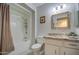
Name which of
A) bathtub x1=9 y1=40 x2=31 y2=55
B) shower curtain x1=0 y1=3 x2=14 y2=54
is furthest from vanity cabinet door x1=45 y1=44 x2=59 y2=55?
shower curtain x1=0 y1=3 x2=14 y2=54

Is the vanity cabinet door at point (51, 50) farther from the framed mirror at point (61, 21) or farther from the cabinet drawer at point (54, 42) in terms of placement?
the framed mirror at point (61, 21)

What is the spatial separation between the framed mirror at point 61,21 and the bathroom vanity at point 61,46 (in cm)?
17

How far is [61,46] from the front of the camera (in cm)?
158

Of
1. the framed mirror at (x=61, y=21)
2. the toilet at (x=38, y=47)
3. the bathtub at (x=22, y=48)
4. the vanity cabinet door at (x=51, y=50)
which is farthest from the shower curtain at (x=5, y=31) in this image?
the framed mirror at (x=61, y=21)

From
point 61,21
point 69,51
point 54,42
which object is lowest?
point 69,51

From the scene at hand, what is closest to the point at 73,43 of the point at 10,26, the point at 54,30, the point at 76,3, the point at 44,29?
the point at 54,30

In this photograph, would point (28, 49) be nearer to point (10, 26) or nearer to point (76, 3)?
point (10, 26)

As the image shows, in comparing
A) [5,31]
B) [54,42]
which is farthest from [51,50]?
[5,31]

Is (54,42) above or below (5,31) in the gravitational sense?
below

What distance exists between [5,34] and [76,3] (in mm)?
1060

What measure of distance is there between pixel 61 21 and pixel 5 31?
0.78 metres

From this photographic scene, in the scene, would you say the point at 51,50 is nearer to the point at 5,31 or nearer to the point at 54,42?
the point at 54,42

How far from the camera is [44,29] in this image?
5.42 ft

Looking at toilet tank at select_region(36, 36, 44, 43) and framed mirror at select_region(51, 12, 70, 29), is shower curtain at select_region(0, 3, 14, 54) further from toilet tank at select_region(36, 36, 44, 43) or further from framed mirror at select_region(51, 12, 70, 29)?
framed mirror at select_region(51, 12, 70, 29)
